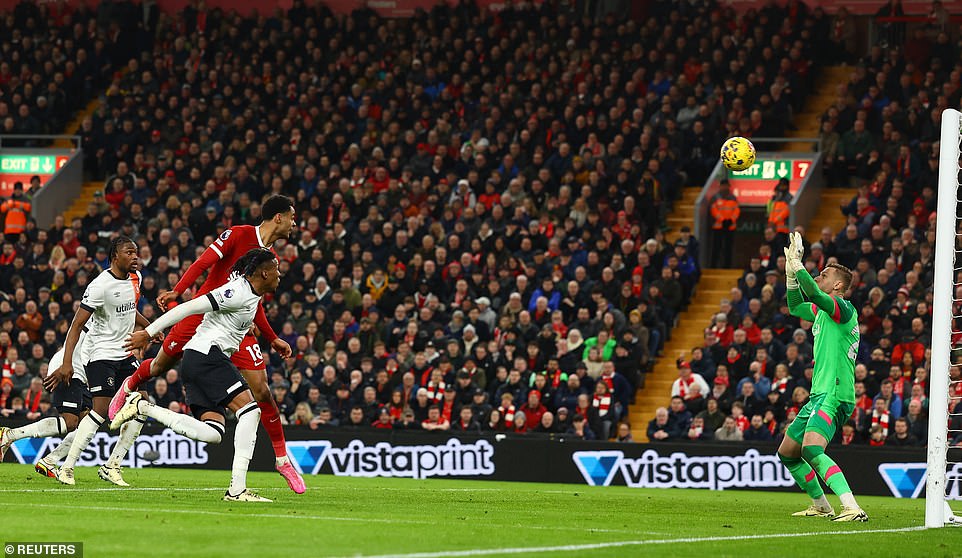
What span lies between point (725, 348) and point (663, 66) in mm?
8159

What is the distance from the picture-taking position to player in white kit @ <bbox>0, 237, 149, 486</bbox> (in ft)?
47.6

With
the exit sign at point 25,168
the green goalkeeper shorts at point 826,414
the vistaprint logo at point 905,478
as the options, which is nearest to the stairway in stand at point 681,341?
the vistaprint logo at point 905,478

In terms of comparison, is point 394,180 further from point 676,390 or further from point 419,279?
point 676,390

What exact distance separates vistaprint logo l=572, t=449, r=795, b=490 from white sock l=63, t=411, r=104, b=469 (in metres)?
8.83

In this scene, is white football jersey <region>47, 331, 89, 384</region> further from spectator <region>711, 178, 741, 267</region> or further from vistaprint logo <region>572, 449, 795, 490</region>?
spectator <region>711, 178, 741, 267</region>

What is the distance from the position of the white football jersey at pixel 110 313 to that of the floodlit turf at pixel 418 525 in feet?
4.24

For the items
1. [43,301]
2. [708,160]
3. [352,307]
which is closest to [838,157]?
[708,160]

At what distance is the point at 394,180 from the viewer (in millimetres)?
28859

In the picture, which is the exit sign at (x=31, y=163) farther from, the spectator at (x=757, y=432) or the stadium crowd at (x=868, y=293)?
the spectator at (x=757, y=432)

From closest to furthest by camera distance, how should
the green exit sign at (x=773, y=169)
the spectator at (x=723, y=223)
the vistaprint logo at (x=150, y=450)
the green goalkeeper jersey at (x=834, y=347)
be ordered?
1. the green goalkeeper jersey at (x=834, y=347)
2. the vistaprint logo at (x=150, y=450)
3. the spectator at (x=723, y=223)
4. the green exit sign at (x=773, y=169)

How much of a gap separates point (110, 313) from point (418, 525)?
551 cm

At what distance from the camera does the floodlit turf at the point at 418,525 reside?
30.0 ft

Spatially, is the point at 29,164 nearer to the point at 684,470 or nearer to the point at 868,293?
the point at 684,470

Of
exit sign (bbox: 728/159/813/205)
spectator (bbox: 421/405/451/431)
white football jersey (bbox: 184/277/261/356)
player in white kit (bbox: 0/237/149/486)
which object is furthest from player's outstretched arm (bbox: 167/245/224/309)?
exit sign (bbox: 728/159/813/205)
